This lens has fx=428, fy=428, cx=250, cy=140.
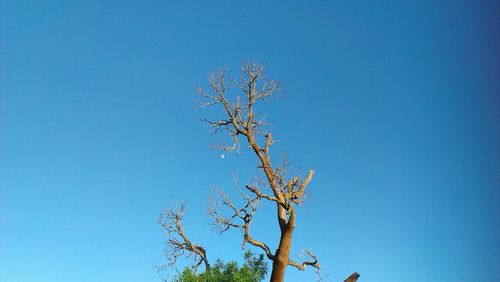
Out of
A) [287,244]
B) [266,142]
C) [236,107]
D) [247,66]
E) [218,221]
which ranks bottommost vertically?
[287,244]

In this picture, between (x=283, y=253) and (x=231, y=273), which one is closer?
(x=283, y=253)

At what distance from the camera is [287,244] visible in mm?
11375

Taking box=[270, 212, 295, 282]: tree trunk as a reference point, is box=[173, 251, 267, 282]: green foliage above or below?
above

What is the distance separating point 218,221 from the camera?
13211 mm

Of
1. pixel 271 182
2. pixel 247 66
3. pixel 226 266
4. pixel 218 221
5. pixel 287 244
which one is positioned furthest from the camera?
pixel 226 266

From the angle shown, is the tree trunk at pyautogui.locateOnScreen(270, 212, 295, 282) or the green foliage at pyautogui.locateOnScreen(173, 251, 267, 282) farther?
the green foliage at pyautogui.locateOnScreen(173, 251, 267, 282)

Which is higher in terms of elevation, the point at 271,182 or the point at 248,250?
the point at 248,250

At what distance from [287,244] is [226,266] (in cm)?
1201

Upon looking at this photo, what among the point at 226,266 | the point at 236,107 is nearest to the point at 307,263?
the point at 236,107

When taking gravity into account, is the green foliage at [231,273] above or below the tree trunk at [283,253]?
above

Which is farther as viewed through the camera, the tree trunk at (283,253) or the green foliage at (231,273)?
the green foliage at (231,273)

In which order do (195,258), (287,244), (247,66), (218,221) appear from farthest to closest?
(195,258), (247,66), (218,221), (287,244)

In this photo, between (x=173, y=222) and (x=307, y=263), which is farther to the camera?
(x=173, y=222)

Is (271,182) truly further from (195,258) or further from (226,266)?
(226,266)
